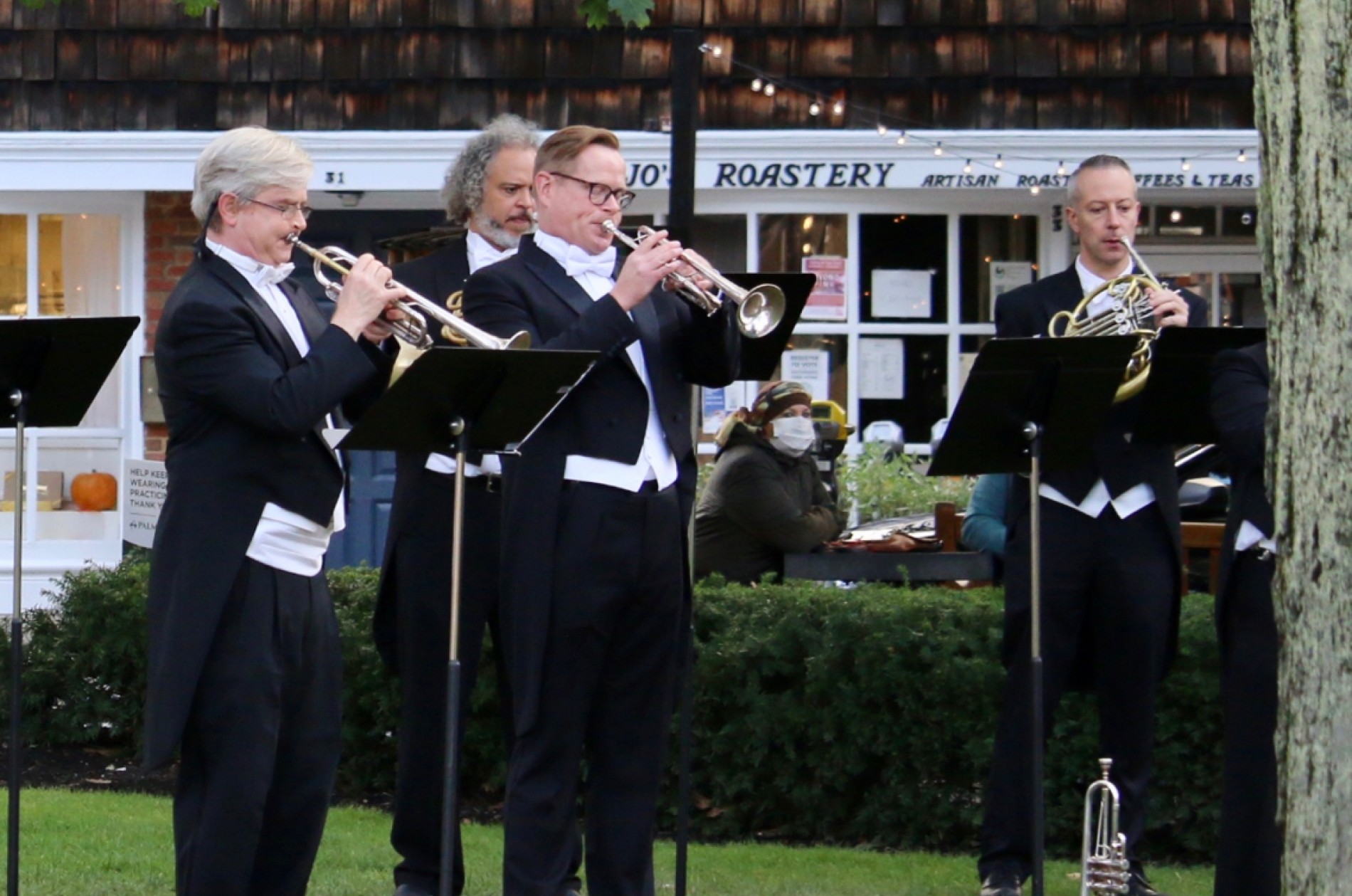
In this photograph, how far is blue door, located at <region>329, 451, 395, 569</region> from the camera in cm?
1131

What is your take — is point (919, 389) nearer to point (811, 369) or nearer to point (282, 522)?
point (811, 369)

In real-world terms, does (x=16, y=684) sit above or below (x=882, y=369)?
below

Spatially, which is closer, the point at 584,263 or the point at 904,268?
the point at 584,263

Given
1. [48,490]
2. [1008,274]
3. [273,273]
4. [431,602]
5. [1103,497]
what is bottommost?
[431,602]

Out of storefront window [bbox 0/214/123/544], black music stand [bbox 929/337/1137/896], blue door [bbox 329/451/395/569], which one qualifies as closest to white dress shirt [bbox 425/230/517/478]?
black music stand [bbox 929/337/1137/896]

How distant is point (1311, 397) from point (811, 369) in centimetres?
814

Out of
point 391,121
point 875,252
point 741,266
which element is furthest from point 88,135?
point 875,252

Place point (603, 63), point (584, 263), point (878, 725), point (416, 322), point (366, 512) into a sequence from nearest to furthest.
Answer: point (416, 322)
point (584, 263)
point (878, 725)
point (603, 63)
point (366, 512)

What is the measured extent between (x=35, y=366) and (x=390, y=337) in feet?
2.66

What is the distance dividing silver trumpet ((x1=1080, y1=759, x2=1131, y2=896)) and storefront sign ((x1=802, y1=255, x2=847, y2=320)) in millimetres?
5949

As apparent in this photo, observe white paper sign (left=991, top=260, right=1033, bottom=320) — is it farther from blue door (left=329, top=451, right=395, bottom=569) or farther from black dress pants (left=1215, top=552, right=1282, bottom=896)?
black dress pants (left=1215, top=552, right=1282, bottom=896)

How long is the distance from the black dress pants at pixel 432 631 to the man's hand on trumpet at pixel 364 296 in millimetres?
1091

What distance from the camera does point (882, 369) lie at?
11133 millimetres

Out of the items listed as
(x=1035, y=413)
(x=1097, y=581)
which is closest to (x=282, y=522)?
(x=1035, y=413)
